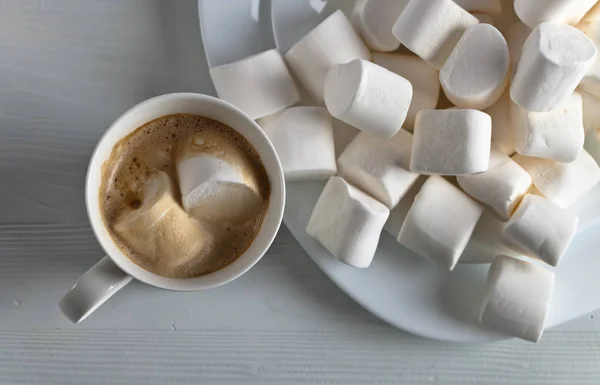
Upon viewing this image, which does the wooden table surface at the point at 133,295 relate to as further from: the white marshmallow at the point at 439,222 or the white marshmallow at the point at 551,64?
the white marshmallow at the point at 551,64

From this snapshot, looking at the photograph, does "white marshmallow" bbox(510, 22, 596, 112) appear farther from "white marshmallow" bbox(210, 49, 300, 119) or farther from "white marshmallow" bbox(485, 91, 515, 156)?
"white marshmallow" bbox(210, 49, 300, 119)

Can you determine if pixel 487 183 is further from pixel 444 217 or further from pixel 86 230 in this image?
pixel 86 230

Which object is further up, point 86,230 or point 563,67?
point 563,67

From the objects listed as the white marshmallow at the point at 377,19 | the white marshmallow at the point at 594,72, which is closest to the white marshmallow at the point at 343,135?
the white marshmallow at the point at 377,19

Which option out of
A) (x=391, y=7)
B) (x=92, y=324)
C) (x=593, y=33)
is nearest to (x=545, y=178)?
(x=593, y=33)

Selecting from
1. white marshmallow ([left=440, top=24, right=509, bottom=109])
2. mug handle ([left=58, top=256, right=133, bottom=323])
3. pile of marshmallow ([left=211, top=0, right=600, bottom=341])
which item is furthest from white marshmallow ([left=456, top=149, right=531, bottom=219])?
mug handle ([left=58, top=256, right=133, bottom=323])

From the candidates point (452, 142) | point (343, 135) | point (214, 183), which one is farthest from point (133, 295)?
point (452, 142)
